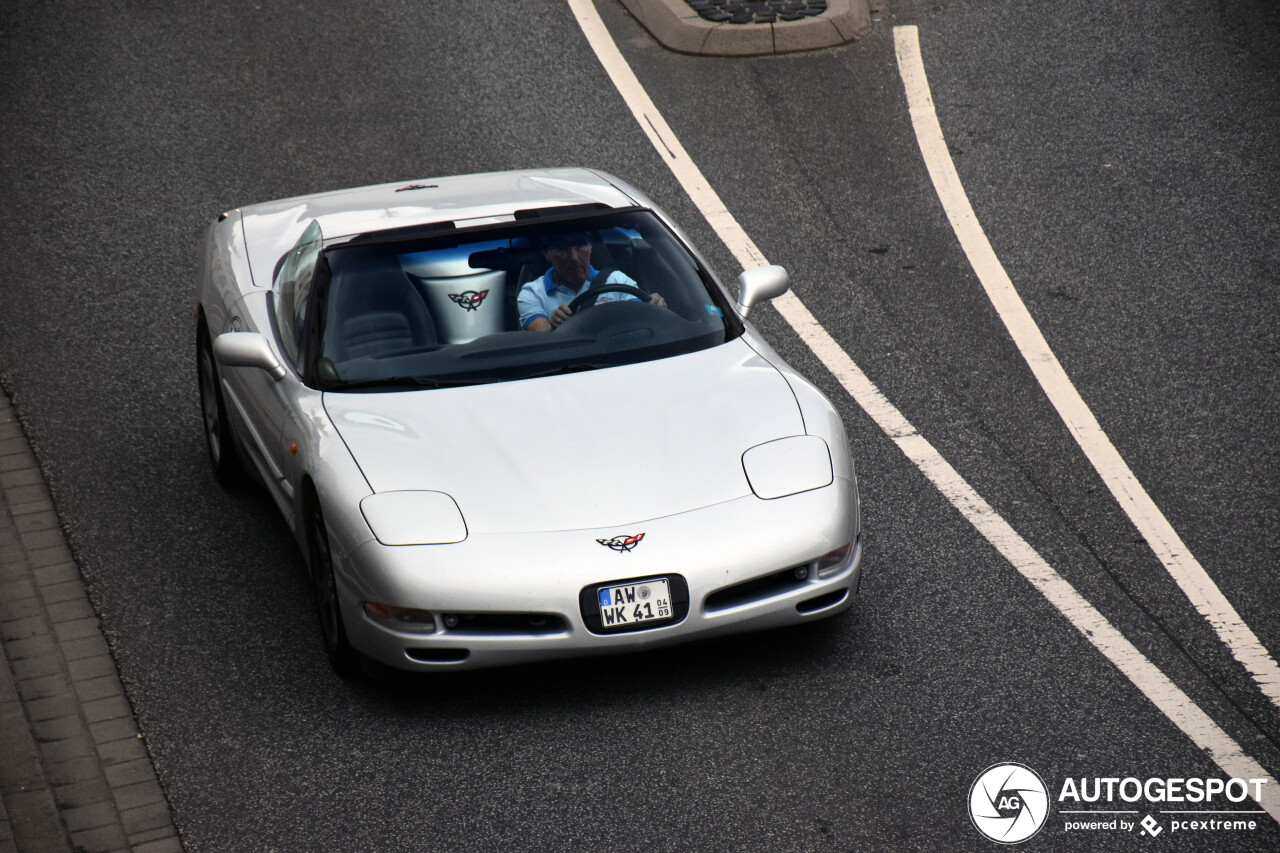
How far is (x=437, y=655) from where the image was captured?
5.14 metres

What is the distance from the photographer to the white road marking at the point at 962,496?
5047 millimetres

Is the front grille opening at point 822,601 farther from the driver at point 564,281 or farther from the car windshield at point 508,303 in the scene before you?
the driver at point 564,281

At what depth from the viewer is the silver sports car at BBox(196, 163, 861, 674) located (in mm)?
5062

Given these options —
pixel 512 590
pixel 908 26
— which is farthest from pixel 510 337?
pixel 908 26

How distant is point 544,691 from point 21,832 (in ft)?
5.92

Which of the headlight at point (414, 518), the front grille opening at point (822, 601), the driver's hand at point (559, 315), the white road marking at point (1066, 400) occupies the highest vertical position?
the driver's hand at point (559, 315)

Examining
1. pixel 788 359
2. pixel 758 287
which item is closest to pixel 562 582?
pixel 758 287

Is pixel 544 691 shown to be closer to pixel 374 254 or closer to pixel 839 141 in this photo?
pixel 374 254

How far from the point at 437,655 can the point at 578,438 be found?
0.96 meters

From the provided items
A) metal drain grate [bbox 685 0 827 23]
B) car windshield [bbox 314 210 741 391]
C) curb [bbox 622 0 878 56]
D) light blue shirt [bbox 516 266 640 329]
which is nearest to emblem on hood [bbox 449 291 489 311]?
car windshield [bbox 314 210 741 391]

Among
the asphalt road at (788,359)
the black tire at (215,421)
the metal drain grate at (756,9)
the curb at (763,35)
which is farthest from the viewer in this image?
the metal drain grate at (756,9)

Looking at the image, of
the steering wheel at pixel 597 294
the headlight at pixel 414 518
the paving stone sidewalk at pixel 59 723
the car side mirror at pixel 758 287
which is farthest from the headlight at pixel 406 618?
the car side mirror at pixel 758 287

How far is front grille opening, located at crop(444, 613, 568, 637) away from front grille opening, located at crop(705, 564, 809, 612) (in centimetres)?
55

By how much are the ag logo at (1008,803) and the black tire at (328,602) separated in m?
2.28
